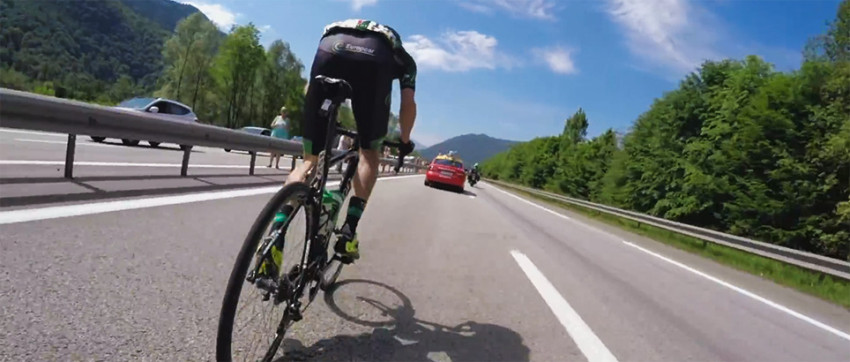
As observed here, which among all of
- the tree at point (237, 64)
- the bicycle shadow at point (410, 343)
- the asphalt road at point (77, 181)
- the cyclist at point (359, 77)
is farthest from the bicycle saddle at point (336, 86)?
the tree at point (237, 64)

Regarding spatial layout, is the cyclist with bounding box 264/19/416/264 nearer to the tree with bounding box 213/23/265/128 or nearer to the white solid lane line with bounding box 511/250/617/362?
the white solid lane line with bounding box 511/250/617/362

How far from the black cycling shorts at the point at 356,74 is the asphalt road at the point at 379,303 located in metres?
1.14

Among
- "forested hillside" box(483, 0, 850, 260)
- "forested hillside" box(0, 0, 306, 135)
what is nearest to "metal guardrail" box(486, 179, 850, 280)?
"forested hillside" box(483, 0, 850, 260)

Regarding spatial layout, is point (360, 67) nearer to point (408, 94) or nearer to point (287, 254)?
point (408, 94)

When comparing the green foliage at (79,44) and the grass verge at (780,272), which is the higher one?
the green foliage at (79,44)

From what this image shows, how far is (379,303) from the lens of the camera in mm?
3484

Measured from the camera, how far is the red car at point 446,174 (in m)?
22.8

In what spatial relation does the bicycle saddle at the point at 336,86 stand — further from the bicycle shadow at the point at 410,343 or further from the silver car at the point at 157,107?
the silver car at the point at 157,107

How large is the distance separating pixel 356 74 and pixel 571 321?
2.49m

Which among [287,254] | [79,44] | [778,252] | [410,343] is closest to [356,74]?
[287,254]

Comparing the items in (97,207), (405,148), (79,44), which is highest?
(79,44)

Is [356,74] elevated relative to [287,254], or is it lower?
elevated

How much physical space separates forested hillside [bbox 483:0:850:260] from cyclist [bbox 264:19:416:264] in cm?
1552

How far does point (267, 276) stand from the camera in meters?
2.04
